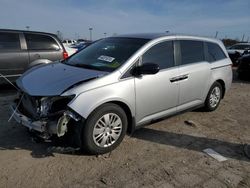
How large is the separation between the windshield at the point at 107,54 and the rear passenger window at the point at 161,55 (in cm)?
20

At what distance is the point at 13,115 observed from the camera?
4.12 meters

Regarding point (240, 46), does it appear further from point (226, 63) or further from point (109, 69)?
point (109, 69)

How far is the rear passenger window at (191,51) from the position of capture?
16.8 feet

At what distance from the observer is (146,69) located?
4125 millimetres

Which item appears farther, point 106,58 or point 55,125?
point 106,58

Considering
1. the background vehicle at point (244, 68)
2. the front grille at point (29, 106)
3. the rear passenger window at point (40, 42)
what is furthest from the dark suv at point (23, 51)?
the background vehicle at point (244, 68)

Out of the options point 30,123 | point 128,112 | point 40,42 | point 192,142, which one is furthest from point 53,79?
point 40,42

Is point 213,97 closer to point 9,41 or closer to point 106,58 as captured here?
point 106,58

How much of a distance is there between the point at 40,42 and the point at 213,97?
475 cm

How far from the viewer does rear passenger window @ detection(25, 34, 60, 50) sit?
755 cm

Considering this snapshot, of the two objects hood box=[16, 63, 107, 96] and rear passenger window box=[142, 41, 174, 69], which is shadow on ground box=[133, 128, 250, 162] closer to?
rear passenger window box=[142, 41, 174, 69]

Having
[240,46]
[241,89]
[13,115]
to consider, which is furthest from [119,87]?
[240,46]

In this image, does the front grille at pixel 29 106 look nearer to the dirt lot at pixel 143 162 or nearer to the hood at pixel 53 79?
the hood at pixel 53 79

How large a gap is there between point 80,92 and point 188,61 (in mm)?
2431
